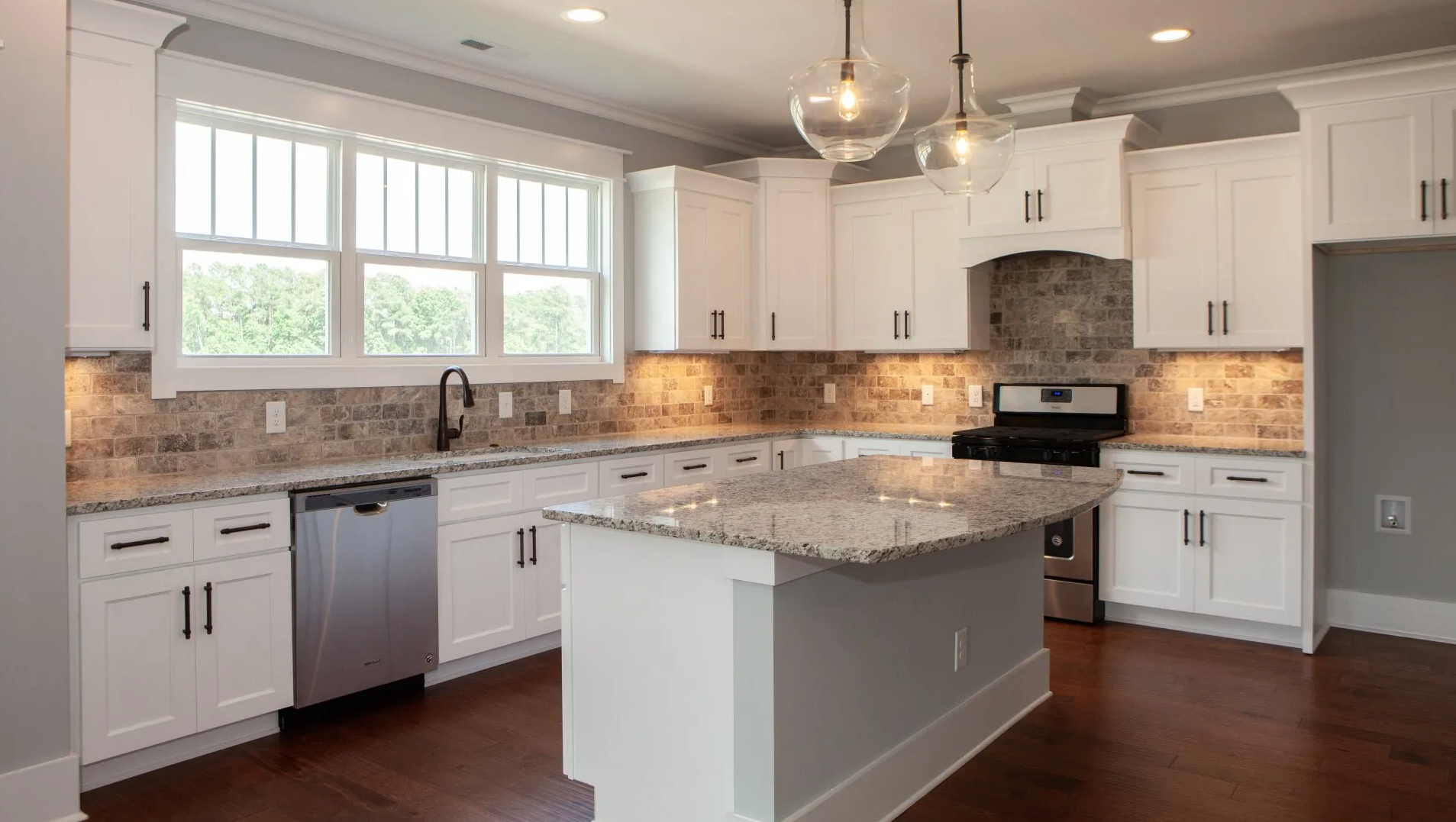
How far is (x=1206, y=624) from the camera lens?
4562 mm

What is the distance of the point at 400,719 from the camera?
11.5 ft

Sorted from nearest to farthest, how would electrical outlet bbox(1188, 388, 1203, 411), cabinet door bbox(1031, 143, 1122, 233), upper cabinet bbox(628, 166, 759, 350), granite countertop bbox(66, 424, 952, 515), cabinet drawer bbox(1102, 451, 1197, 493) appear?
granite countertop bbox(66, 424, 952, 515), cabinet drawer bbox(1102, 451, 1197, 493), cabinet door bbox(1031, 143, 1122, 233), electrical outlet bbox(1188, 388, 1203, 411), upper cabinet bbox(628, 166, 759, 350)

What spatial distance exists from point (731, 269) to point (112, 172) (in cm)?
308

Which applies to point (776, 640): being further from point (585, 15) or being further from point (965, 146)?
point (585, 15)

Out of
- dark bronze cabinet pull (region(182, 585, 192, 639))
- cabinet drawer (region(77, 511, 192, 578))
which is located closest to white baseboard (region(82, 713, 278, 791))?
dark bronze cabinet pull (region(182, 585, 192, 639))

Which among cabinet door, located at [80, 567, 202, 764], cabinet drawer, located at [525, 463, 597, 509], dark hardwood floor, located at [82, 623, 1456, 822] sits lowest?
dark hardwood floor, located at [82, 623, 1456, 822]

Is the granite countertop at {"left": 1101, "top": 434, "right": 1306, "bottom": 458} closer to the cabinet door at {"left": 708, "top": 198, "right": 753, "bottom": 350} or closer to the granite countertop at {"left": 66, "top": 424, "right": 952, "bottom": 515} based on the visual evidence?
the granite countertop at {"left": 66, "top": 424, "right": 952, "bottom": 515}

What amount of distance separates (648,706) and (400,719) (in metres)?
1.42

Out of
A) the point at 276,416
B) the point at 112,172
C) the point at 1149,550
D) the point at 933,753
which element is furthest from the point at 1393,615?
the point at 112,172

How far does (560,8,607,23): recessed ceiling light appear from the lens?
3754 mm

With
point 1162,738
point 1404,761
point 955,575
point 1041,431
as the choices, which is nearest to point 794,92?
point 955,575

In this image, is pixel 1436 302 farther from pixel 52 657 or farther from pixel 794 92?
pixel 52 657

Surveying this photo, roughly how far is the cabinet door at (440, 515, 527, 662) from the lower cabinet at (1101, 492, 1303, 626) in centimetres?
271

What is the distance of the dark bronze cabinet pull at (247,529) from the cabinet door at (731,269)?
2750 mm
